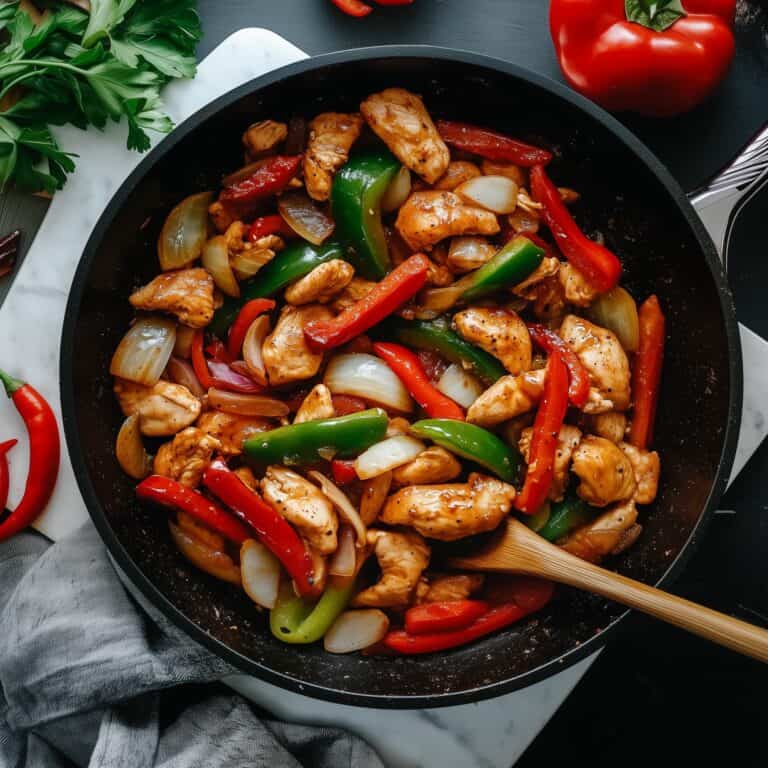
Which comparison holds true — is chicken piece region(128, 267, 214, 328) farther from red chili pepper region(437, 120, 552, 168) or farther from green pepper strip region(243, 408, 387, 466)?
red chili pepper region(437, 120, 552, 168)

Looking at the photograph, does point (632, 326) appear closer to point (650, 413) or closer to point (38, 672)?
point (650, 413)

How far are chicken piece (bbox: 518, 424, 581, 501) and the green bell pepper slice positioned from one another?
61 cm

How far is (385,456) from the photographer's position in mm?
2285

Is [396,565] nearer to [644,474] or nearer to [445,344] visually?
[445,344]

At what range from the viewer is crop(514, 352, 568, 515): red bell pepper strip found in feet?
7.30

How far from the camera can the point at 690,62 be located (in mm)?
2426

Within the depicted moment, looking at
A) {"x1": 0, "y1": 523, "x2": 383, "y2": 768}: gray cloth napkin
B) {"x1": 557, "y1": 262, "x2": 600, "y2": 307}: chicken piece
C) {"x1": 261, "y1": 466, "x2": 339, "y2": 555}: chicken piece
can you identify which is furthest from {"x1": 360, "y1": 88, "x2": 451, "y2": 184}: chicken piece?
{"x1": 0, "y1": 523, "x2": 383, "y2": 768}: gray cloth napkin

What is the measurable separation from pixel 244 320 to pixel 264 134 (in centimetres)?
52

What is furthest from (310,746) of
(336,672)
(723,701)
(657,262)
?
(657,262)

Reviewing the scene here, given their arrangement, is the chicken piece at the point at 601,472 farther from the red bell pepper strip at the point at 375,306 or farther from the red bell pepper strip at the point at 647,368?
the red bell pepper strip at the point at 375,306

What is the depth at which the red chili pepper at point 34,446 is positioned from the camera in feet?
8.19

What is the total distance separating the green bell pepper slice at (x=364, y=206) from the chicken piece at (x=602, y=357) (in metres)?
0.57

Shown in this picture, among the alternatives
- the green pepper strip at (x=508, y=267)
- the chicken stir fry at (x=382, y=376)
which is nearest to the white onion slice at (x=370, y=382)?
the chicken stir fry at (x=382, y=376)

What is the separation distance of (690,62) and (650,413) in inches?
39.8
